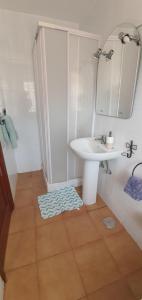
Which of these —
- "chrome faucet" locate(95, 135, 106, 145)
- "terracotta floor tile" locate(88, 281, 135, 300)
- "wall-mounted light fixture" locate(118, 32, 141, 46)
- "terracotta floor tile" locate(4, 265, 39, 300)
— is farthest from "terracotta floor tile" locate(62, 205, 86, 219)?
"wall-mounted light fixture" locate(118, 32, 141, 46)

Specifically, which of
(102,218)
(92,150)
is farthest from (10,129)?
(102,218)

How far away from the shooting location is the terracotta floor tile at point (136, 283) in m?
1.08

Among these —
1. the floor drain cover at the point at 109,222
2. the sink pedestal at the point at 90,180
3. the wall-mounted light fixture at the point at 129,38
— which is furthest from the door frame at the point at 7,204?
the wall-mounted light fixture at the point at 129,38

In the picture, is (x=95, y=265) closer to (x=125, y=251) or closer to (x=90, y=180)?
(x=125, y=251)

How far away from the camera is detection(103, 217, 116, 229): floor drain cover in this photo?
1.59 meters

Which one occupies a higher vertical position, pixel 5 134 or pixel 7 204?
pixel 5 134

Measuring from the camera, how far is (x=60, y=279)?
1.15 metres

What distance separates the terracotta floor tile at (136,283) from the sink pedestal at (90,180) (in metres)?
0.83

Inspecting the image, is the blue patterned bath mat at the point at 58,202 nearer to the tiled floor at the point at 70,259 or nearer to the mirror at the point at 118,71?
the tiled floor at the point at 70,259

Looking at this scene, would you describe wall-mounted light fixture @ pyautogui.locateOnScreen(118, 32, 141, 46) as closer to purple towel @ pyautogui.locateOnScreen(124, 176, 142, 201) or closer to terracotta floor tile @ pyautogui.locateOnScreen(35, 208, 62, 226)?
purple towel @ pyautogui.locateOnScreen(124, 176, 142, 201)

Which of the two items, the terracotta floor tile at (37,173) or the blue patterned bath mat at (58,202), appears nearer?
the blue patterned bath mat at (58,202)

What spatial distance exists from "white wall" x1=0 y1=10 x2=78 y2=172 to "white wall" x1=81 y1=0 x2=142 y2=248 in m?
0.75

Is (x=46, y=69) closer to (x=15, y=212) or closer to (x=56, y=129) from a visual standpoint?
(x=56, y=129)

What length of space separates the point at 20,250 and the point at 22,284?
274 millimetres
